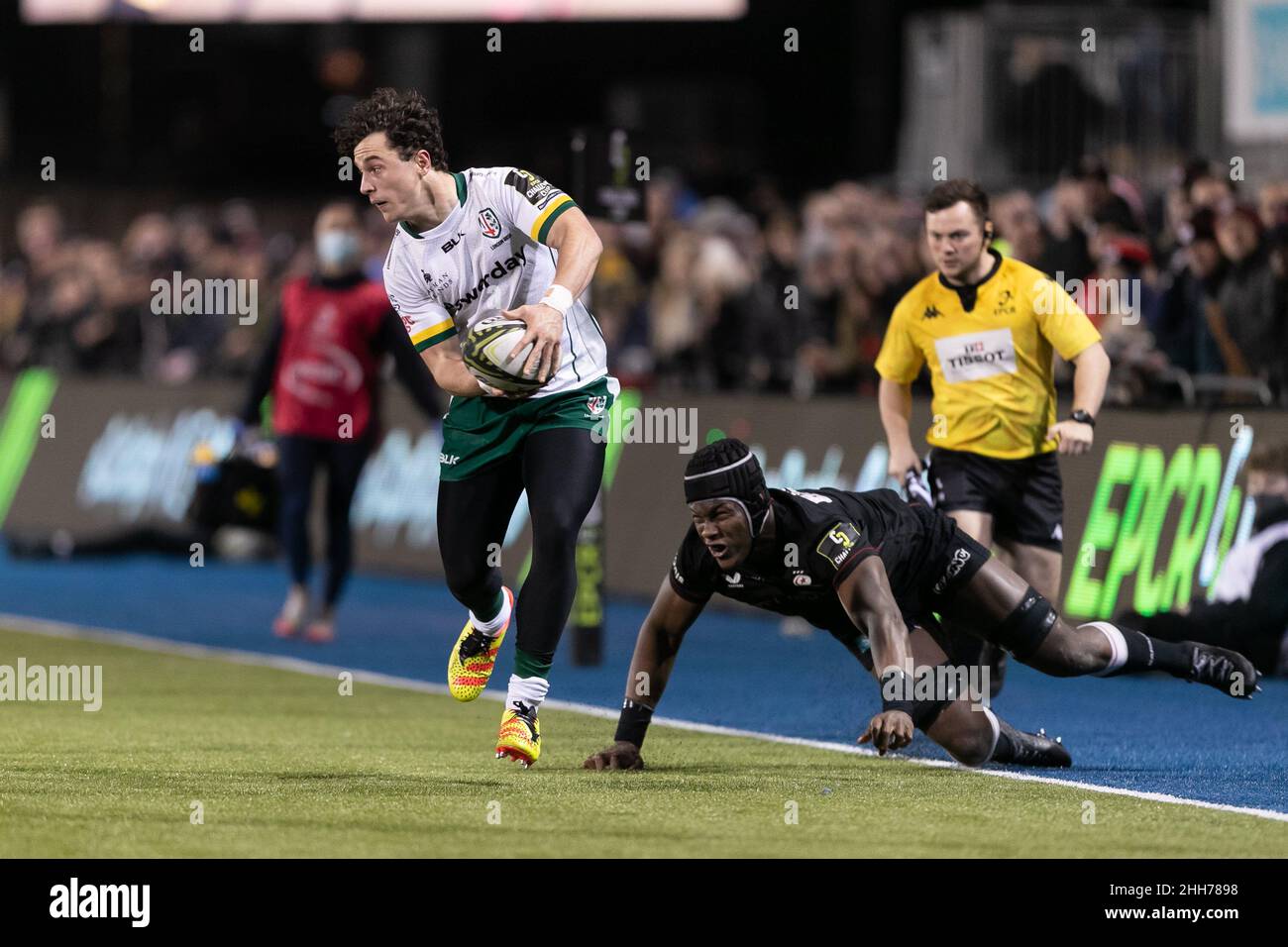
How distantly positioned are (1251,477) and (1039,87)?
289 inches

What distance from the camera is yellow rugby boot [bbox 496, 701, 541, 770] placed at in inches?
360

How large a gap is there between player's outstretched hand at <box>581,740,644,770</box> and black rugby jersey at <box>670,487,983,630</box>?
67 cm

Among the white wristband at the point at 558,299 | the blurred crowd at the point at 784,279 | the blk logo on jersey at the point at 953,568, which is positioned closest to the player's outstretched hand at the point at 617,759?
the blk logo on jersey at the point at 953,568

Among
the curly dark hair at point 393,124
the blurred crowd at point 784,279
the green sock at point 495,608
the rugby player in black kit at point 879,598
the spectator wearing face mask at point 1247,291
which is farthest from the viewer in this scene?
the blurred crowd at point 784,279

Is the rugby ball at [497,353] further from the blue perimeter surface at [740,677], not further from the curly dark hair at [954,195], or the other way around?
the curly dark hair at [954,195]

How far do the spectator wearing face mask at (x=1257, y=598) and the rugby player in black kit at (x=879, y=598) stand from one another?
2.83m

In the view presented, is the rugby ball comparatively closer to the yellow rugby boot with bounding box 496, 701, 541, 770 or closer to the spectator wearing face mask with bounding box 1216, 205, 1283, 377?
the yellow rugby boot with bounding box 496, 701, 541, 770

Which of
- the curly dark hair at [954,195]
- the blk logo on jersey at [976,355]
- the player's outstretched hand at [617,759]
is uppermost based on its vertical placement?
the curly dark hair at [954,195]

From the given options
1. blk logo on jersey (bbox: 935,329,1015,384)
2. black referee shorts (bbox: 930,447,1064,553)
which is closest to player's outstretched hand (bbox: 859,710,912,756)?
black referee shorts (bbox: 930,447,1064,553)

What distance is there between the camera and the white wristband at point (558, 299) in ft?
28.9

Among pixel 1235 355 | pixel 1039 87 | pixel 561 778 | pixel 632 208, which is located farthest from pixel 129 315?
pixel 561 778

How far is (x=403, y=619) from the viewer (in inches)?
664
